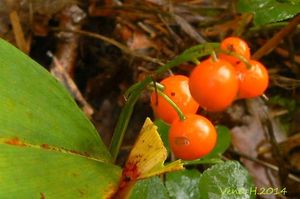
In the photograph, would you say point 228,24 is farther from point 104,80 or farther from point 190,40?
point 104,80

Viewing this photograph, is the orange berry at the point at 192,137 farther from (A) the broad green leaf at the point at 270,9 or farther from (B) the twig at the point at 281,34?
(B) the twig at the point at 281,34

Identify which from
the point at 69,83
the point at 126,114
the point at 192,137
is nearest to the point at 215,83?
the point at 192,137

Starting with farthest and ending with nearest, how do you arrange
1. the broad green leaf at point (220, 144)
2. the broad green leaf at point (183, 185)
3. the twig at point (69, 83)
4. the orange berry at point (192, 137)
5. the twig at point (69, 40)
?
the twig at point (69, 40) → the twig at point (69, 83) → the broad green leaf at point (220, 144) → the broad green leaf at point (183, 185) → the orange berry at point (192, 137)

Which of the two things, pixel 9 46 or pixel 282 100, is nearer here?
pixel 9 46

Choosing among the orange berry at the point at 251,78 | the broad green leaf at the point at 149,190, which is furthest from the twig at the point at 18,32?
the orange berry at the point at 251,78

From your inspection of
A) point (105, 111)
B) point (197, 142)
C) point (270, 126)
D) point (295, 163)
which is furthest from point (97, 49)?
point (197, 142)
